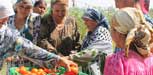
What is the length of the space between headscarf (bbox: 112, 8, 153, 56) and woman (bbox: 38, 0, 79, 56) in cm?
220

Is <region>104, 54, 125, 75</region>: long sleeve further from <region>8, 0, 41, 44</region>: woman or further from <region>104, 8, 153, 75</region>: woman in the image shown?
<region>8, 0, 41, 44</region>: woman

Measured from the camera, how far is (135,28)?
9.68 feet

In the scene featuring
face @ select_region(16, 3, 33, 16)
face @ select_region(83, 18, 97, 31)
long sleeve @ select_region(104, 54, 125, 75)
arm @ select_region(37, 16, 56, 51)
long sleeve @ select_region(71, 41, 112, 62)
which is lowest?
long sleeve @ select_region(71, 41, 112, 62)

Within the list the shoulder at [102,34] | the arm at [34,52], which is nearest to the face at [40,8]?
the shoulder at [102,34]

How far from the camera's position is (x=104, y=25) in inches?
196

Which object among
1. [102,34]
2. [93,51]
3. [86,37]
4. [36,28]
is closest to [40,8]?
[36,28]

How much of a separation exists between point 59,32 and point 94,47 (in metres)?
0.68

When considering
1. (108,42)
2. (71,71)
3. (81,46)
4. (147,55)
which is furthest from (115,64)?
(81,46)

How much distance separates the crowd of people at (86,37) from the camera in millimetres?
2969

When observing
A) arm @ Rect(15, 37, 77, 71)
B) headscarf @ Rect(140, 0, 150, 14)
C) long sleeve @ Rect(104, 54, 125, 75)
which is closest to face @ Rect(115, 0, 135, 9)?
headscarf @ Rect(140, 0, 150, 14)

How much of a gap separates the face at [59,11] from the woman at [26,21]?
292 mm

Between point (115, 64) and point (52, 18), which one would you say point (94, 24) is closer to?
point (52, 18)

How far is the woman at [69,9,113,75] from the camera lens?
4.69 m

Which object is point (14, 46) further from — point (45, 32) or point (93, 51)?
point (45, 32)
